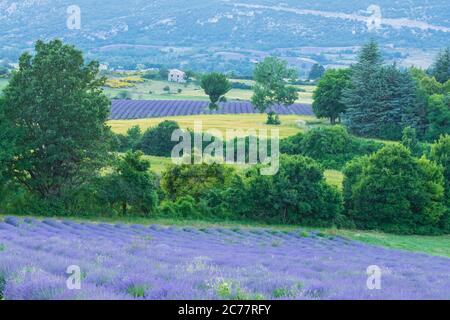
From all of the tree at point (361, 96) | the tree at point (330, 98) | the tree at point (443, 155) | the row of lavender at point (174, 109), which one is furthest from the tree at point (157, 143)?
the tree at point (443, 155)

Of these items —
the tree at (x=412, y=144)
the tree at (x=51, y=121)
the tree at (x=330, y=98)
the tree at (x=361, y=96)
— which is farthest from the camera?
the tree at (x=330, y=98)

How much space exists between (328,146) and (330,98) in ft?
66.7

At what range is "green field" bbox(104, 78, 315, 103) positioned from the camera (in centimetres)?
10875

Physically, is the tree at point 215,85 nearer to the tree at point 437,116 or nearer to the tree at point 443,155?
the tree at point 437,116

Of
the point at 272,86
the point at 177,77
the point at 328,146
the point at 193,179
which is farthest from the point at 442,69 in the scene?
the point at 193,179

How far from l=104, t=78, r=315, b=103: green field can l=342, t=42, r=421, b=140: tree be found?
28584 millimetres

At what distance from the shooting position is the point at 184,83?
12519cm

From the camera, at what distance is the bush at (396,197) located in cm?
4050

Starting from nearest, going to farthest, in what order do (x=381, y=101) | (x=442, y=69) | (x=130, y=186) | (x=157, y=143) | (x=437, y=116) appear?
(x=130, y=186), (x=157, y=143), (x=437, y=116), (x=381, y=101), (x=442, y=69)

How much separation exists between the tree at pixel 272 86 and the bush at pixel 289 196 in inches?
2120

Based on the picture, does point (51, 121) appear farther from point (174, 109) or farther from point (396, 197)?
point (174, 109)

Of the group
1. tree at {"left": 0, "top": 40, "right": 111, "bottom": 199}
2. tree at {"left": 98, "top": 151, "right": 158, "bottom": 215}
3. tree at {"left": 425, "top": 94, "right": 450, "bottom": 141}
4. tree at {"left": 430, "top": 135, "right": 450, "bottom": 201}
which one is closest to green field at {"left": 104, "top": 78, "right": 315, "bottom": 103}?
tree at {"left": 425, "top": 94, "right": 450, "bottom": 141}

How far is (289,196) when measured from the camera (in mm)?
37469
